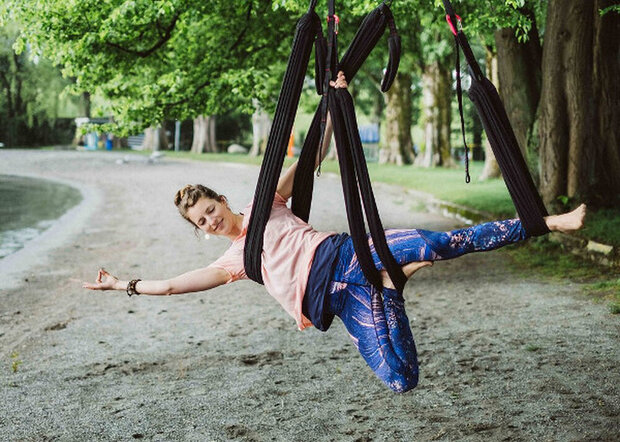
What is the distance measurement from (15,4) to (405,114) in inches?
819

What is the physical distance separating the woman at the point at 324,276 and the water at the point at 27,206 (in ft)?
30.8

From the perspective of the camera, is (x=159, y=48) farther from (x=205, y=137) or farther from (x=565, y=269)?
(x=205, y=137)

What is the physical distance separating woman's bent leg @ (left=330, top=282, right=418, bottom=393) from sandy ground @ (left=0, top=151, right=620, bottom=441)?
3.73ft

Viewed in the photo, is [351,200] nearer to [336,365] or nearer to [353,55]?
[353,55]

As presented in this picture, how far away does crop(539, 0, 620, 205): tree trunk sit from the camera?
414 inches

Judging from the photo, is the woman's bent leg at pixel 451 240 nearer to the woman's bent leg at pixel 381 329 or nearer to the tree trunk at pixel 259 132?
the woman's bent leg at pixel 381 329

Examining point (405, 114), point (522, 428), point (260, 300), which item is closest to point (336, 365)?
point (522, 428)

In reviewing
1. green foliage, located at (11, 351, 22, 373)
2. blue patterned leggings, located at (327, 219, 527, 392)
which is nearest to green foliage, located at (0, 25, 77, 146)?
green foliage, located at (11, 351, 22, 373)

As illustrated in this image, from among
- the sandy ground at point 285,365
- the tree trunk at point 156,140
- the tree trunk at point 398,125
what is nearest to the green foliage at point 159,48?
the sandy ground at point 285,365

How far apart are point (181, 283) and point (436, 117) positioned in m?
24.0

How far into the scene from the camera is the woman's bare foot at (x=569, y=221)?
328cm

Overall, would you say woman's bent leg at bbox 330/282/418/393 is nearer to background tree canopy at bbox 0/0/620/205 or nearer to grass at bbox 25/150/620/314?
grass at bbox 25/150/620/314

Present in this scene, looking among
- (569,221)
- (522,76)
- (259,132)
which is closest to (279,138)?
(569,221)

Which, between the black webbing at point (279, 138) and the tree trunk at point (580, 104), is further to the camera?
the tree trunk at point (580, 104)
